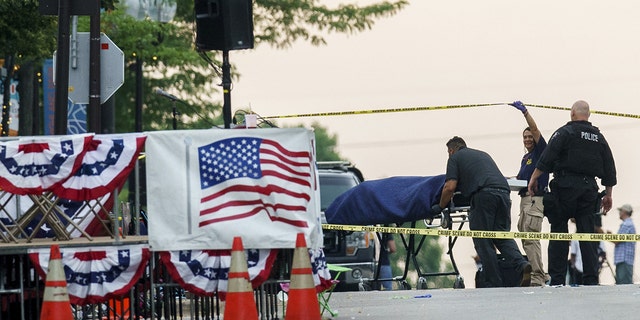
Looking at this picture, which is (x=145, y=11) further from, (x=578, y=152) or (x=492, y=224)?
(x=578, y=152)

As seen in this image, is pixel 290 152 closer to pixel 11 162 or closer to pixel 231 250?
pixel 231 250

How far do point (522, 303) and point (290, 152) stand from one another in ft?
12.0

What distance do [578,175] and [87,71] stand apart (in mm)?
5904

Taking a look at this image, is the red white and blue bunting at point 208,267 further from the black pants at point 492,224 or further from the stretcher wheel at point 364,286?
the stretcher wheel at point 364,286

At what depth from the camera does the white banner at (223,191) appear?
12.4 meters

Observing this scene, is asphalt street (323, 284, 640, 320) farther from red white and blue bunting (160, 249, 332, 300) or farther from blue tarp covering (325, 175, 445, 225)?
red white and blue bunting (160, 249, 332, 300)

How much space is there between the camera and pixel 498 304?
15.2m

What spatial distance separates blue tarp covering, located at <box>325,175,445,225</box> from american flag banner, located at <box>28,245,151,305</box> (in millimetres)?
7404

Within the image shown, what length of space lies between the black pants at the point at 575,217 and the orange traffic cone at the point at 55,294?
7.66 meters

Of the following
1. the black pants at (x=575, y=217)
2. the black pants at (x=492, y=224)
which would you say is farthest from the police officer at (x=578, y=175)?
the black pants at (x=492, y=224)

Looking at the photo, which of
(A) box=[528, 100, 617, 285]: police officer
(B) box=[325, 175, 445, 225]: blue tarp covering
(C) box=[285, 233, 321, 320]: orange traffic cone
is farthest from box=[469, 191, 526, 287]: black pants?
(C) box=[285, 233, 321, 320]: orange traffic cone

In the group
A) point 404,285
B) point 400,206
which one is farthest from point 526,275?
point 404,285

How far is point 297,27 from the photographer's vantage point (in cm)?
4075

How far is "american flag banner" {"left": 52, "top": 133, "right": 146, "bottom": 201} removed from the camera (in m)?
12.4
